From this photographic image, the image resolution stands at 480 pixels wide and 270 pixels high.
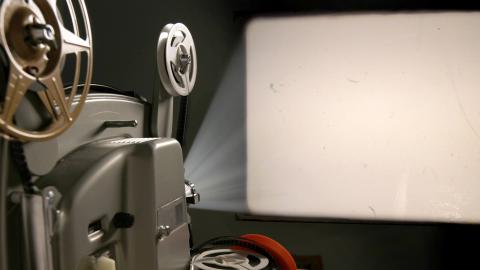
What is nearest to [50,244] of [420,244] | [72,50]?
[72,50]

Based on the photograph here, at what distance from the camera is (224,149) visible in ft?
6.11

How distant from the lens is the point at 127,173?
78 centimetres

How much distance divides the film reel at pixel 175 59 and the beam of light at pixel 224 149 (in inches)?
25.7

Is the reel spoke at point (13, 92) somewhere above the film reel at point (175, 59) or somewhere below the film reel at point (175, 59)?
below

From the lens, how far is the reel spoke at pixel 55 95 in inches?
23.8

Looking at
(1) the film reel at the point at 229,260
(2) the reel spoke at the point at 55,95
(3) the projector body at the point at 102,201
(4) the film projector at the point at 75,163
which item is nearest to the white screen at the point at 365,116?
(1) the film reel at the point at 229,260

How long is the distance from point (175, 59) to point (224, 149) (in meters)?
0.82

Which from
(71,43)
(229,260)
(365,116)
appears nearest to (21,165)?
(71,43)

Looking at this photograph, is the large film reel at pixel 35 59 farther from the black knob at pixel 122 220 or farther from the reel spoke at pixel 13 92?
the black knob at pixel 122 220

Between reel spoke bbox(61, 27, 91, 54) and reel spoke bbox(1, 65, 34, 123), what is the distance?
0.11m

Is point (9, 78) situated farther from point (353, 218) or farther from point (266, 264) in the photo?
point (353, 218)

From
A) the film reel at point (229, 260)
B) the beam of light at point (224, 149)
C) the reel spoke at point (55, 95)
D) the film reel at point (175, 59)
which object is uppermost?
the film reel at point (175, 59)

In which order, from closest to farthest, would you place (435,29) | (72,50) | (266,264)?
1. (72,50)
2. (266,264)
3. (435,29)

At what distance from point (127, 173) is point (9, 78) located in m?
0.31
